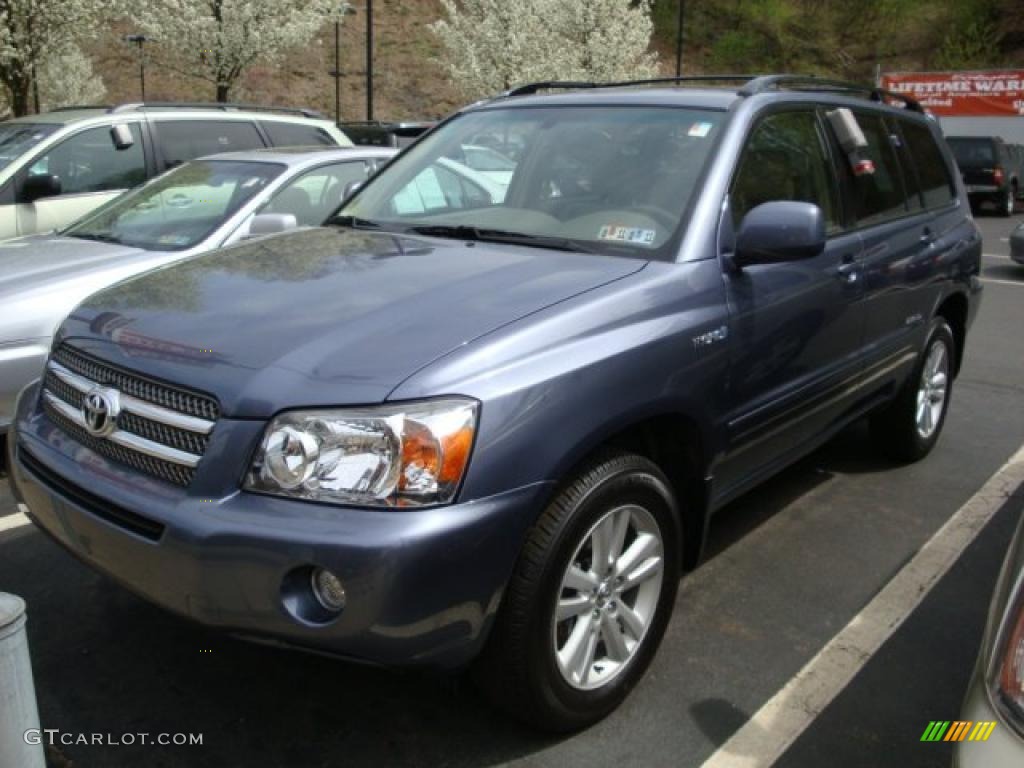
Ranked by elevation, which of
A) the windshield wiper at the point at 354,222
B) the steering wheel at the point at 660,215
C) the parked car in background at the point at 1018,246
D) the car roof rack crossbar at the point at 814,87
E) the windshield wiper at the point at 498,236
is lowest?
the parked car in background at the point at 1018,246

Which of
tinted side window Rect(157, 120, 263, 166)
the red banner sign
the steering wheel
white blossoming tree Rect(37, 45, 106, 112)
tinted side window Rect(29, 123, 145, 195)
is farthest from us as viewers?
white blossoming tree Rect(37, 45, 106, 112)

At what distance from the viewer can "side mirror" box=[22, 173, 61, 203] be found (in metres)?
6.57

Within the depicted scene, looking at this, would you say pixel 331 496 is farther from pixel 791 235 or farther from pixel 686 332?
pixel 791 235

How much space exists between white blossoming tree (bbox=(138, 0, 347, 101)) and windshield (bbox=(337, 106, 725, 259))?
627 inches

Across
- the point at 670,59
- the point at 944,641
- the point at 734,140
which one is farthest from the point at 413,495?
the point at 670,59

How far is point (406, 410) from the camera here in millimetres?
2256

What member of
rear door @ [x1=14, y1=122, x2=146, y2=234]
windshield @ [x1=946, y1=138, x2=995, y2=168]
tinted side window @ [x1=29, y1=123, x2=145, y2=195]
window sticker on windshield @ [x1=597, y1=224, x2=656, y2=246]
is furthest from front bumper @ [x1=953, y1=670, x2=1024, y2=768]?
windshield @ [x1=946, y1=138, x2=995, y2=168]

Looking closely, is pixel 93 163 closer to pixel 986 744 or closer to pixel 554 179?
pixel 554 179

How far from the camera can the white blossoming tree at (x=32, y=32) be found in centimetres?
1472

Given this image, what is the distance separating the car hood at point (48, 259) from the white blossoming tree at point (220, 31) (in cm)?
1410

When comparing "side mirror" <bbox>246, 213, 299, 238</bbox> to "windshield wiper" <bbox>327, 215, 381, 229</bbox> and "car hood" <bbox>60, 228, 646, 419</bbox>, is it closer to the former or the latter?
"windshield wiper" <bbox>327, 215, 381, 229</bbox>

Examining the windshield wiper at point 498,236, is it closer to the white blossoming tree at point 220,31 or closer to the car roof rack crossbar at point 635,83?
the car roof rack crossbar at point 635,83

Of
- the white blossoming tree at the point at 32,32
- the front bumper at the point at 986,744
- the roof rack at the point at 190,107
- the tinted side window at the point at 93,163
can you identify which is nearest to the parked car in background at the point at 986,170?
the white blossoming tree at the point at 32,32

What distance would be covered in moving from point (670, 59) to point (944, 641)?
61518mm
